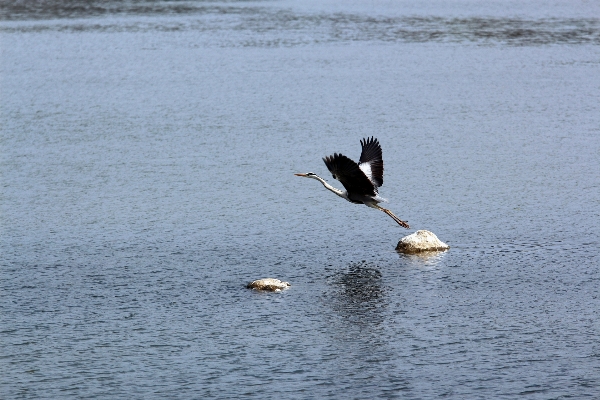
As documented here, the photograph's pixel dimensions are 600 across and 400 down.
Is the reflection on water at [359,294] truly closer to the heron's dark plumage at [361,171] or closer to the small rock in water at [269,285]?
the small rock in water at [269,285]

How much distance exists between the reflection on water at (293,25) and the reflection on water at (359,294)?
146 feet

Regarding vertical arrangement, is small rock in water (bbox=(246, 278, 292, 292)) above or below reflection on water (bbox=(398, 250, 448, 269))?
below

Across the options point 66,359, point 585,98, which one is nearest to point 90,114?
point 585,98

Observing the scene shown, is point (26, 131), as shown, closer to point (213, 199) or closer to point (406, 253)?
point (213, 199)

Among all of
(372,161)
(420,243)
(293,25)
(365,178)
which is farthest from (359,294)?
(293,25)

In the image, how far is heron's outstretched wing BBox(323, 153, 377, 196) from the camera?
25562 mm

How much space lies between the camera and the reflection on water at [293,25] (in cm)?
7225

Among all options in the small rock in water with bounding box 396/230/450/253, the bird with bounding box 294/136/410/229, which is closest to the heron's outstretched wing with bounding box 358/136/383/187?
the bird with bounding box 294/136/410/229

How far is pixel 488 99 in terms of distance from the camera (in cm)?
5309

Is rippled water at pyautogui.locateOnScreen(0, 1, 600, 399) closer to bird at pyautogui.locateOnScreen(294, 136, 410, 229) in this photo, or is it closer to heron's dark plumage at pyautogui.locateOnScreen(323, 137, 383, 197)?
bird at pyautogui.locateOnScreen(294, 136, 410, 229)

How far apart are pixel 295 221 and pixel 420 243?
17.6 ft

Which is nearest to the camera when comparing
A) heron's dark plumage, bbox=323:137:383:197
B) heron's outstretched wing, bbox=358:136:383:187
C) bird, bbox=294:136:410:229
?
heron's dark plumage, bbox=323:137:383:197

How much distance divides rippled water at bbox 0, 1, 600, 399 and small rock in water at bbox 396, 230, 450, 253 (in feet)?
2.27

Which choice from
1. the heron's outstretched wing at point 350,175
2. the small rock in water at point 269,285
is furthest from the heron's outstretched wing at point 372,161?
the small rock in water at point 269,285
